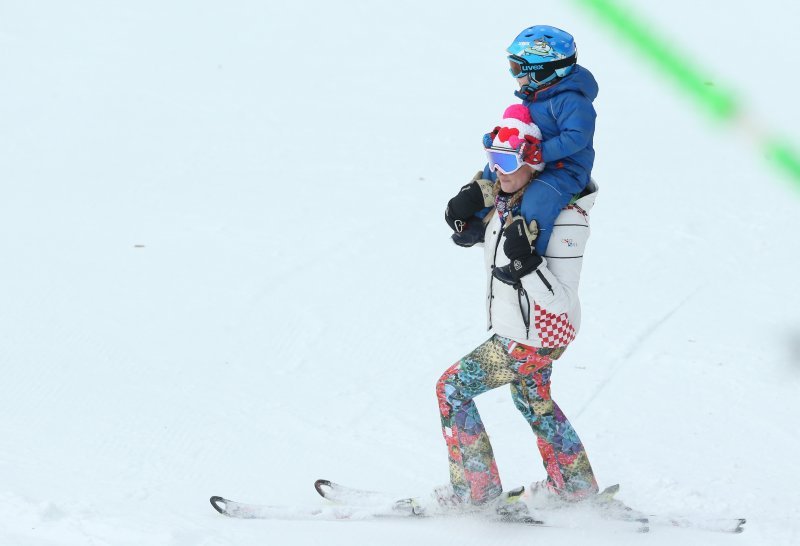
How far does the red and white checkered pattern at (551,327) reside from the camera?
13.4 feet

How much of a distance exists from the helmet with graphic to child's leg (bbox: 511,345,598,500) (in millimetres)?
1157

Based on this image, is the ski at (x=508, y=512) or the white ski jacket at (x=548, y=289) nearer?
the white ski jacket at (x=548, y=289)

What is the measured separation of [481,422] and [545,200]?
1.05 m

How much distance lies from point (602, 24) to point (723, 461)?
7.87 meters

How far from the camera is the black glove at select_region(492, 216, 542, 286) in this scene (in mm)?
3902

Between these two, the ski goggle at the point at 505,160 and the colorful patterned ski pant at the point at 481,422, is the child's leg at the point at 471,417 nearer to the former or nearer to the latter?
the colorful patterned ski pant at the point at 481,422

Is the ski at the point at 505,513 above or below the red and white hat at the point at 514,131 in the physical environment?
below

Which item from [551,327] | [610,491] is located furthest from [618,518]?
[551,327]

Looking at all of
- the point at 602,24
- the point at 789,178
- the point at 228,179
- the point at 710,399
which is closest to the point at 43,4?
the point at 228,179

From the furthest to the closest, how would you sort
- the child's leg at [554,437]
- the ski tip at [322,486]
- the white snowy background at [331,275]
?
the white snowy background at [331,275], the ski tip at [322,486], the child's leg at [554,437]

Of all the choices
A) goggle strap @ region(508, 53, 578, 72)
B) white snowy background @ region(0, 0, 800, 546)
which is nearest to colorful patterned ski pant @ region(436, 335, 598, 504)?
white snowy background @ region(0, 0, 800, 546)

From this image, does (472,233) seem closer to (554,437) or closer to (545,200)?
(545,200)

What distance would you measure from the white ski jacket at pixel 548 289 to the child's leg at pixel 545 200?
0.24 ft

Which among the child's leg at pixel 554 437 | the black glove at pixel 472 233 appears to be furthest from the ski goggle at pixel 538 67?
the child's leg at pixel 554 437
